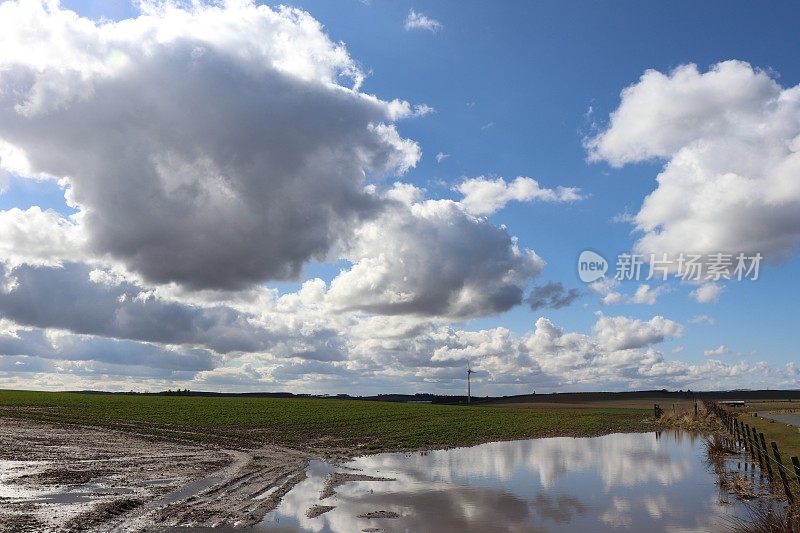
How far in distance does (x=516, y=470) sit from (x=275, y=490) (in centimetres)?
1246

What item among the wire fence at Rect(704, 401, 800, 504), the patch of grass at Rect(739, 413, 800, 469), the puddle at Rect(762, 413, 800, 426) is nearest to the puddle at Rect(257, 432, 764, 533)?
the wire fence at Rect(704, 401, 800, 504)

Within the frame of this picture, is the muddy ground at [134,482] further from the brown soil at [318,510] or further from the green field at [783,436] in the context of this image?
the green field at [783,436]

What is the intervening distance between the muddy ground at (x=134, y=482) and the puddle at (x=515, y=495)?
1.64 m

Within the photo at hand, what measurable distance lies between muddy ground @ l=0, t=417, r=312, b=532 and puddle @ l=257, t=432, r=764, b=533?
164 centimetres

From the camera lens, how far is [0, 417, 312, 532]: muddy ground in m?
18.7

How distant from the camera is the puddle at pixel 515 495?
63.7 ft

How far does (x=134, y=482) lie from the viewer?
2508 cm

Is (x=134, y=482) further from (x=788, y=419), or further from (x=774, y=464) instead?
(x=788, y=419)

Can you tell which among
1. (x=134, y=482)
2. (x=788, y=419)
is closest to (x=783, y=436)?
(x=788, y=419)

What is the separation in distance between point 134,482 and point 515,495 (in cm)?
1503

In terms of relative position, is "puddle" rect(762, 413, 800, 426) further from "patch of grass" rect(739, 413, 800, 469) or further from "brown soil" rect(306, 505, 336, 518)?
"brown soil" rect(306, 505, 336, 518)

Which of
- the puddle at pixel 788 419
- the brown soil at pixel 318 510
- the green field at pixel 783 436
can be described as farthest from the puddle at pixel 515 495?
the puddle at pixel 788 419

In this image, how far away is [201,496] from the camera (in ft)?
73.5

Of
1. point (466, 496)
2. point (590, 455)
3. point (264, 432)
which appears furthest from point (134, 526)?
point (264, 432)
